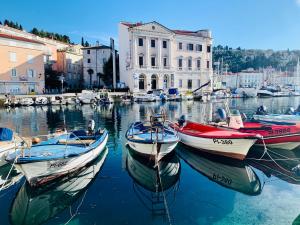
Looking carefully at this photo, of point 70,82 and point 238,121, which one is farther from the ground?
point 70,82

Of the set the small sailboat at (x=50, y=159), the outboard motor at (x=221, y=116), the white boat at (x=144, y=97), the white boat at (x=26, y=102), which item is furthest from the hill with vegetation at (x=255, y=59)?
the small sailboat at (x=50, y=159)

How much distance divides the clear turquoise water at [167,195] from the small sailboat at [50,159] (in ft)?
1.39

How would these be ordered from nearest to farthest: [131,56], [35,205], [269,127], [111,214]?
1. [111,214]
2. [35,205]
3. [269,127]
4. [131,56]

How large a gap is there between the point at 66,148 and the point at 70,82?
5955cm

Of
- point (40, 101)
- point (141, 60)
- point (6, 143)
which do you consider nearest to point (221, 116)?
point (6, 143)

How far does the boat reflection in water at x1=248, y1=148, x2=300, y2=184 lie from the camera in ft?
32.7

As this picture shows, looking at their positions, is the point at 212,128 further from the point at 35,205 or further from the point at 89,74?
the point at 89,74

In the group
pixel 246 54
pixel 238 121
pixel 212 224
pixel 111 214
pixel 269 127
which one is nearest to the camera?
pixel 212 224

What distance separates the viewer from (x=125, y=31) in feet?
175

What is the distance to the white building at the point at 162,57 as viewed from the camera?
173 feet

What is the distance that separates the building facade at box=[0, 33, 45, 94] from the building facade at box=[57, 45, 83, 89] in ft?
42.3

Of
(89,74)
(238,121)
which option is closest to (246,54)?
(89,74)

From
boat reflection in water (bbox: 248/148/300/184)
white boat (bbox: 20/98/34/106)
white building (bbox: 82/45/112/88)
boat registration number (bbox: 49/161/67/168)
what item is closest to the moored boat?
boat reflection in water (bbox: 248/148/300/184)

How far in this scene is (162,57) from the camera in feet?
182
